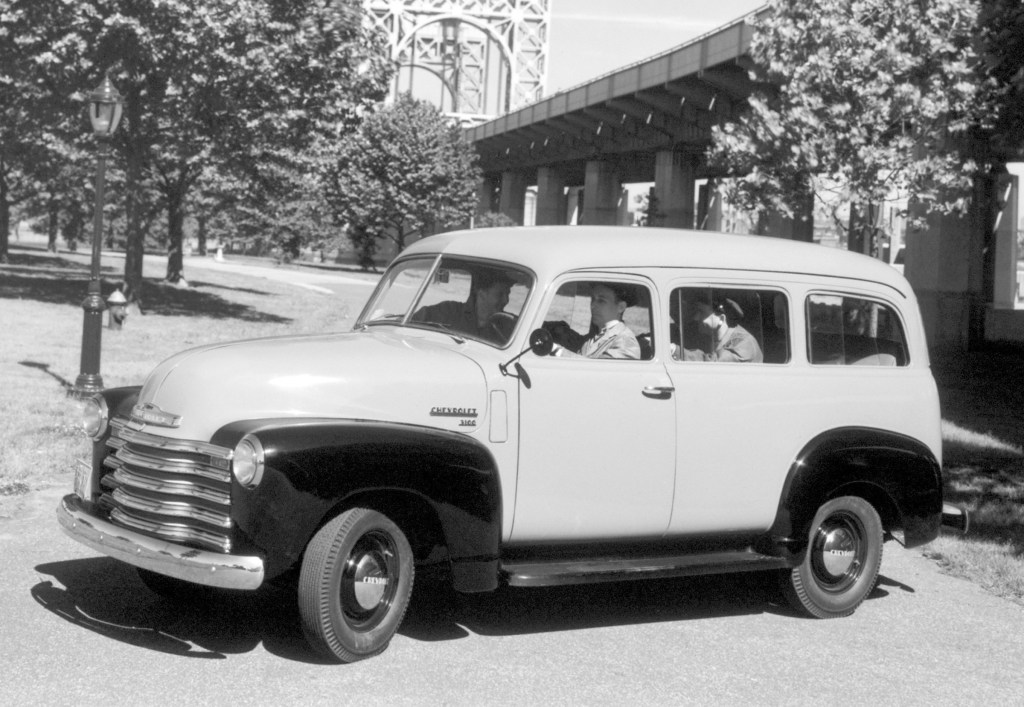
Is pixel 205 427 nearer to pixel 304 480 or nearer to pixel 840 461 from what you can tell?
pixel 304 480

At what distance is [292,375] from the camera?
5918 mm

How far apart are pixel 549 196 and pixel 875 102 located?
5072 cm

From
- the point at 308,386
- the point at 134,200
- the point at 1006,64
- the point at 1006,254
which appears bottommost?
the point at 308,386

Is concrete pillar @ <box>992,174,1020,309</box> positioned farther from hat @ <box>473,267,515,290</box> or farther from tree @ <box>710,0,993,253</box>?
hat @ <box>473,267,515,290</box>

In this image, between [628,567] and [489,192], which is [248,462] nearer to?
[628,567]

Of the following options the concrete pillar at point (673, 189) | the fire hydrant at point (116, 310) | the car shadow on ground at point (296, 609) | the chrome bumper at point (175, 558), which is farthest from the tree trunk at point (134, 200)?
the concrete pillar at point (673, 189)

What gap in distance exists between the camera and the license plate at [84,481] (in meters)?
6.48

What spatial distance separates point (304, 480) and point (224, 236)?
95597 millimetres

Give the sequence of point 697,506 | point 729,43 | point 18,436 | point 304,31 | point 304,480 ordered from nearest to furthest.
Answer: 1. point 304,480
2. point 697,506
3. point 18,436
4. point 304,31
5. point 729,43

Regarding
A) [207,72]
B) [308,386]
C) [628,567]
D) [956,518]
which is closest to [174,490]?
[308,386]

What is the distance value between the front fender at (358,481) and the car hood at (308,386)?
0.34ft

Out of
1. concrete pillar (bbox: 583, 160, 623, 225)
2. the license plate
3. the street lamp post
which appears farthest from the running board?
concrete pillar (bbox: 583, 160, 623, 225)

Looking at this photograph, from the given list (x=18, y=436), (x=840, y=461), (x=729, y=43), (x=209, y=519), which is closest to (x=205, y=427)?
(x=209, y=519)

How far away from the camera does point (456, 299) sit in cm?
705
